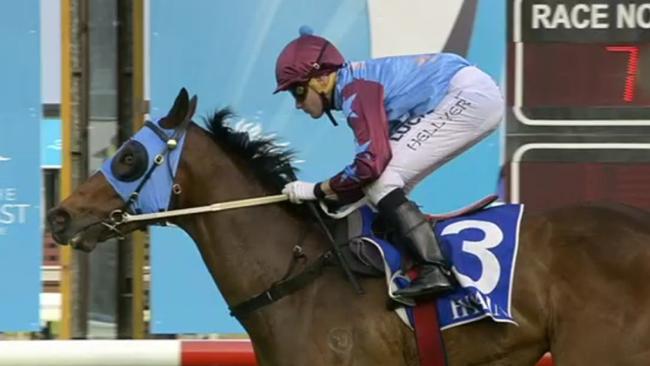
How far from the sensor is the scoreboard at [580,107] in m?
5.28

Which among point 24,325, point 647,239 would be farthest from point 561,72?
point 24,325

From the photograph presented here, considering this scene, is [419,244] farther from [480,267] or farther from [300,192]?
[300,192]

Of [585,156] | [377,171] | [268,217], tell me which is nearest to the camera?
[377,171]

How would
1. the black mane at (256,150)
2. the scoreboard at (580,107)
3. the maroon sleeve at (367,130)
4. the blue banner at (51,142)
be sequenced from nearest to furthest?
the maroon sleeve at (367,130) < the black mane at (256,150) < the scoreboard at (580,107) < the blue banner at (51,142)

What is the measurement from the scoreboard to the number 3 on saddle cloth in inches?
48.2

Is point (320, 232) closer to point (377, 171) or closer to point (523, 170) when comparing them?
point (377, 171)

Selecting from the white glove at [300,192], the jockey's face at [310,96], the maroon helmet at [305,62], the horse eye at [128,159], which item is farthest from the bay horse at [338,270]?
the maroon helmet at [305,62]

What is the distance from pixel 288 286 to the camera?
4.09 meters

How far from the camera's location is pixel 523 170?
17.4 feet

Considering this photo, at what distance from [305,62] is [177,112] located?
511 mm

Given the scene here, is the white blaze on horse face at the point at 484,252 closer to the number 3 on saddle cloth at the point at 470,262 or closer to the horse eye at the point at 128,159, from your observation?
the number 3 on saddle cloth at the point at 470,262

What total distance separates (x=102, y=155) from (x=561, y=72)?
7.34 ft

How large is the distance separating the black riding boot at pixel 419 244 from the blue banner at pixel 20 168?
2100mm

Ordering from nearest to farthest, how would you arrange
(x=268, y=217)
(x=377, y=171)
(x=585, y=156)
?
1. (x=377, y=171)
2. (x=268, y=217)
3. (x=585, y=156)
